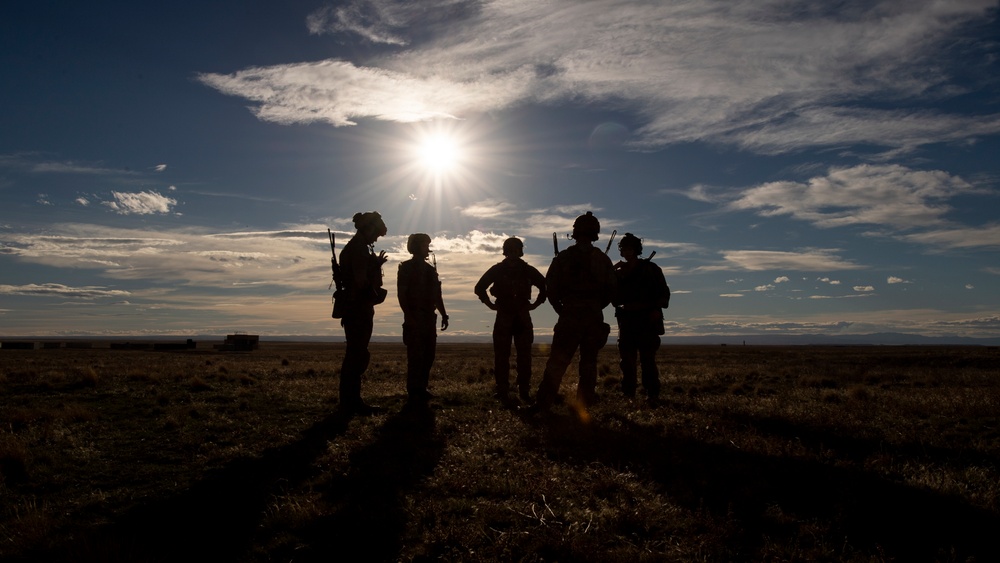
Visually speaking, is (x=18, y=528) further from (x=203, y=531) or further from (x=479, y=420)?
(x=479, y=420)

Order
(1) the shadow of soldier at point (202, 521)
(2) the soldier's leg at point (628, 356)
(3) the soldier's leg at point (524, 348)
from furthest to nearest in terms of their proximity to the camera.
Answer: (3) the soldier's leg at point (524, 348) < (2) the soldier's leg at point (628, 356) < (1) the shadow of soldier at point (202, 521)

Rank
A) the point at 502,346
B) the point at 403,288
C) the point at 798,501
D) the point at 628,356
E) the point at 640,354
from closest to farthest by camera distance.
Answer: the point at 798,501
the point at 403,288
the point at 640,354
the point at 628,356
the point at 502,346

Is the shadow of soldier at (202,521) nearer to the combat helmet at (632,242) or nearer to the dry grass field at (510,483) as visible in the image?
the dry grass field at (510,483)

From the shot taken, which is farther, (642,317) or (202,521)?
(642,317)

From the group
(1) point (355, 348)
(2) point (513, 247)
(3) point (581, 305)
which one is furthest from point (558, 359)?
(2) point (513, 247)

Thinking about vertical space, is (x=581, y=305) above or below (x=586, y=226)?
below

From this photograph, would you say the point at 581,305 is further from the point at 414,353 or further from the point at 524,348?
the point at 414,353

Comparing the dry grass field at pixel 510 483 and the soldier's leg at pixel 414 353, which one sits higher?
the soldier's leg at pixel 414 353

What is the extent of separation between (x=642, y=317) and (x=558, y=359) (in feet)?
8.89

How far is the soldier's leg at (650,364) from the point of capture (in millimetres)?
11430

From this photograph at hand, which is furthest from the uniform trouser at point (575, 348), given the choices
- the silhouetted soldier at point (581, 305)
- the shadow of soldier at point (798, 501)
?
the shadow of soldier at point (798, 501)

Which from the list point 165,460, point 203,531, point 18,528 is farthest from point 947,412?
point 18,528

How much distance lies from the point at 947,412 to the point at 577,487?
691 cm

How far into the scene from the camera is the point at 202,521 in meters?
4.95
